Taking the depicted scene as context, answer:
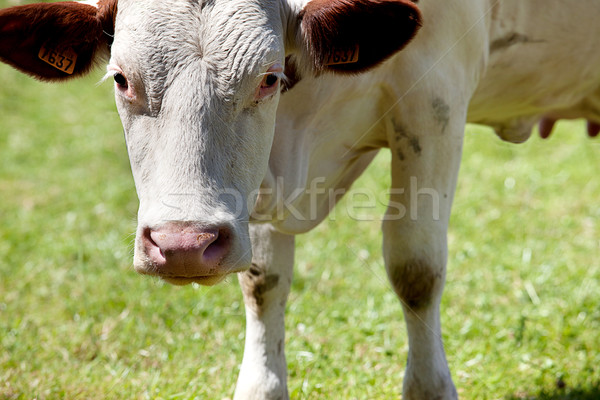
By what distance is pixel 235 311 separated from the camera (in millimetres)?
4320

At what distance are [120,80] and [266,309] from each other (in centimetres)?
142

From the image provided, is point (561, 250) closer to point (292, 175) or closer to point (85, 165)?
point (292, 175)

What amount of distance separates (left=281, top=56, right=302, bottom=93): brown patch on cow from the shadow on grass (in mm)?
1792

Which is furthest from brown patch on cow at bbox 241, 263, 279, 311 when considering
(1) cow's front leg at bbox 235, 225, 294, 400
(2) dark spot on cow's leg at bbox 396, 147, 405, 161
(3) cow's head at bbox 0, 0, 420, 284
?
(3) cow's head at bbox 0, 0, 420, 284

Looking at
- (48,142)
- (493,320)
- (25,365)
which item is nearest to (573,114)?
(493,320)

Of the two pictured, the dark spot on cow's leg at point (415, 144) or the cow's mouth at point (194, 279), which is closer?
the cow's mouth at point (194, 279)

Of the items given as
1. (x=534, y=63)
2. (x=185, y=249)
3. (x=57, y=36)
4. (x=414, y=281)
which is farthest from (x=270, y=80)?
(x=534, y=63)

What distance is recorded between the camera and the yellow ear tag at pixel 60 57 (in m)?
2.59

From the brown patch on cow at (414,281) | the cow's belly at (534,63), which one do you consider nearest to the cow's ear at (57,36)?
the brown patch on cow at (414,281)

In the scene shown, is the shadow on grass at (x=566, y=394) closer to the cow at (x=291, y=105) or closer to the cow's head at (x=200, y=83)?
the cow at (x=291, y=105)

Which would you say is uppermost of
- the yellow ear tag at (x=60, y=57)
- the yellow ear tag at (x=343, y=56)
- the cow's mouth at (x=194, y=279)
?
the yellow ear tag at (x=60, y=57)

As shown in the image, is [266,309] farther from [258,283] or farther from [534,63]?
[534,63]

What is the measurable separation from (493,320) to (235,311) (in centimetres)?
144

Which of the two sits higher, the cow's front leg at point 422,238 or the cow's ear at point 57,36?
the cow's ear at point 57,36
